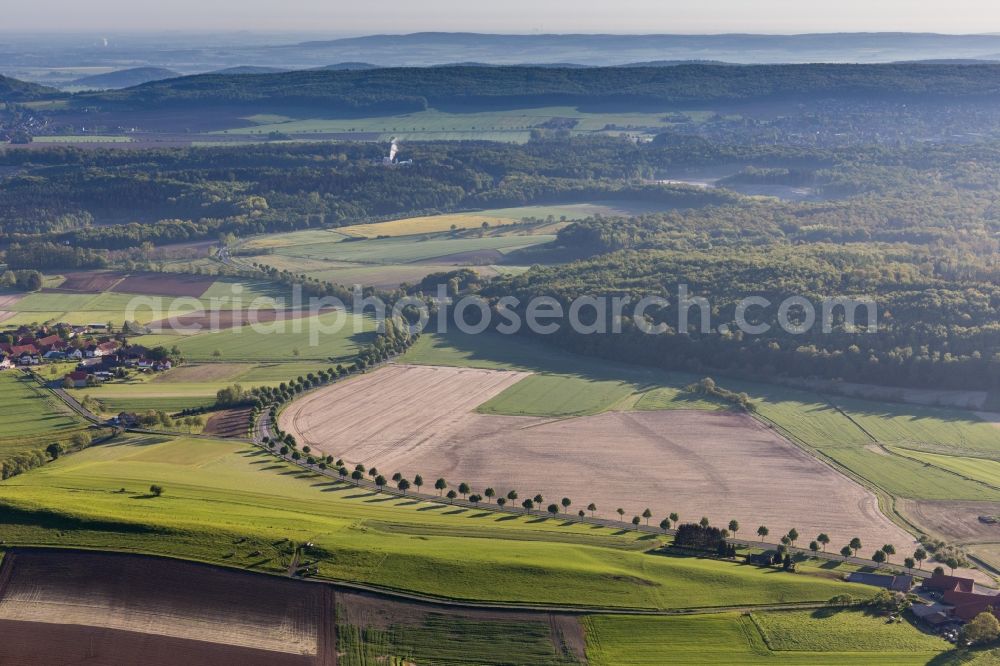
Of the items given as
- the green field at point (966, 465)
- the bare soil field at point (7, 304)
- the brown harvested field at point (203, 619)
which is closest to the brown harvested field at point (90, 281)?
the bare soil field at point (7, 304)

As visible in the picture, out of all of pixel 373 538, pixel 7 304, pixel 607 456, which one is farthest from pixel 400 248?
pixel 373 538

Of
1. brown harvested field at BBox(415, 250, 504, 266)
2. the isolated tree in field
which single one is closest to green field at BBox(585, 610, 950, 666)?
the isolated tree in field

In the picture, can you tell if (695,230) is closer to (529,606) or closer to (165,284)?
(165,284)

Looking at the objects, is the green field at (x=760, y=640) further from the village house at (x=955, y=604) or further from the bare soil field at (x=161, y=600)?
the bare soil field at (x=161, y=600)

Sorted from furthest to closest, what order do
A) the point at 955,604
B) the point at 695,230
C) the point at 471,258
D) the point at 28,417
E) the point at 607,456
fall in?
1. the point at 695,230
2. the point at 471,258
3. the point at 28,417
4. the point at 607,456
5. the point at 955,604

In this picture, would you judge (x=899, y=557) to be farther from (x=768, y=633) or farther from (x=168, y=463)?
(x=168, y=463)

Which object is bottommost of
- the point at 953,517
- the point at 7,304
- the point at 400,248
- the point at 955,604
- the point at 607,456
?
the point at 955,604

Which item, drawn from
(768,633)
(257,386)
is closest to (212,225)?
(257,386)
